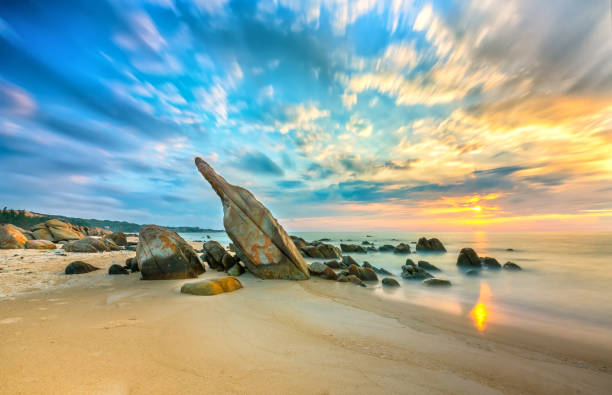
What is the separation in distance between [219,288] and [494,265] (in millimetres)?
22052

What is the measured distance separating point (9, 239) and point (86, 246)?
501 cm

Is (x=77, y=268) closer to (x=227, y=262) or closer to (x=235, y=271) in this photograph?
(x=227, y=262)

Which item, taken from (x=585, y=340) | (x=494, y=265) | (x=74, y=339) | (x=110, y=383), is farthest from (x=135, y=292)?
(x=494, y=265)

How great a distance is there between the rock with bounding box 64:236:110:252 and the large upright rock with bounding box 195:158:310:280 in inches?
607

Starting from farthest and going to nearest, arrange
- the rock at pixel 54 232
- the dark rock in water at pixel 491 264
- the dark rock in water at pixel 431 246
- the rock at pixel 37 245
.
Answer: the dark rock in water at pixel 431 246 → the rock at pixel 54 232 → the dark rock in water at pixel 491 264 → the rock at pixel 37 245

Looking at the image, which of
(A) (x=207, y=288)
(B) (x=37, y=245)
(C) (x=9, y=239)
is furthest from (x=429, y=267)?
(C) (x=9, y=239)

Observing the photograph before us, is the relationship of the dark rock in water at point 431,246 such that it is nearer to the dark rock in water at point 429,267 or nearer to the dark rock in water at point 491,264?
the dark rock in water at point 491,264

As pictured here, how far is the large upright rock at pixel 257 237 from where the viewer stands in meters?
10.3

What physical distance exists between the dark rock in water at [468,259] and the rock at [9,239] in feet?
118

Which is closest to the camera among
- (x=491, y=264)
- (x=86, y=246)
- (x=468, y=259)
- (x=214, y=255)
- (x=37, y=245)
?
(x=214, y=255)

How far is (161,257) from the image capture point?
880 cm

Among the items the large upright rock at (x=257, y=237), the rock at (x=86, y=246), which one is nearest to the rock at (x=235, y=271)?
the large upright rock at (x=257, y=237)

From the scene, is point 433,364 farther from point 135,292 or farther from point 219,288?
point 135,292

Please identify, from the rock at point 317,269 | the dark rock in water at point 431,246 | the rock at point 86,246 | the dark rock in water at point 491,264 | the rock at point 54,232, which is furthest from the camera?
the dark rock in water at point 431,246
